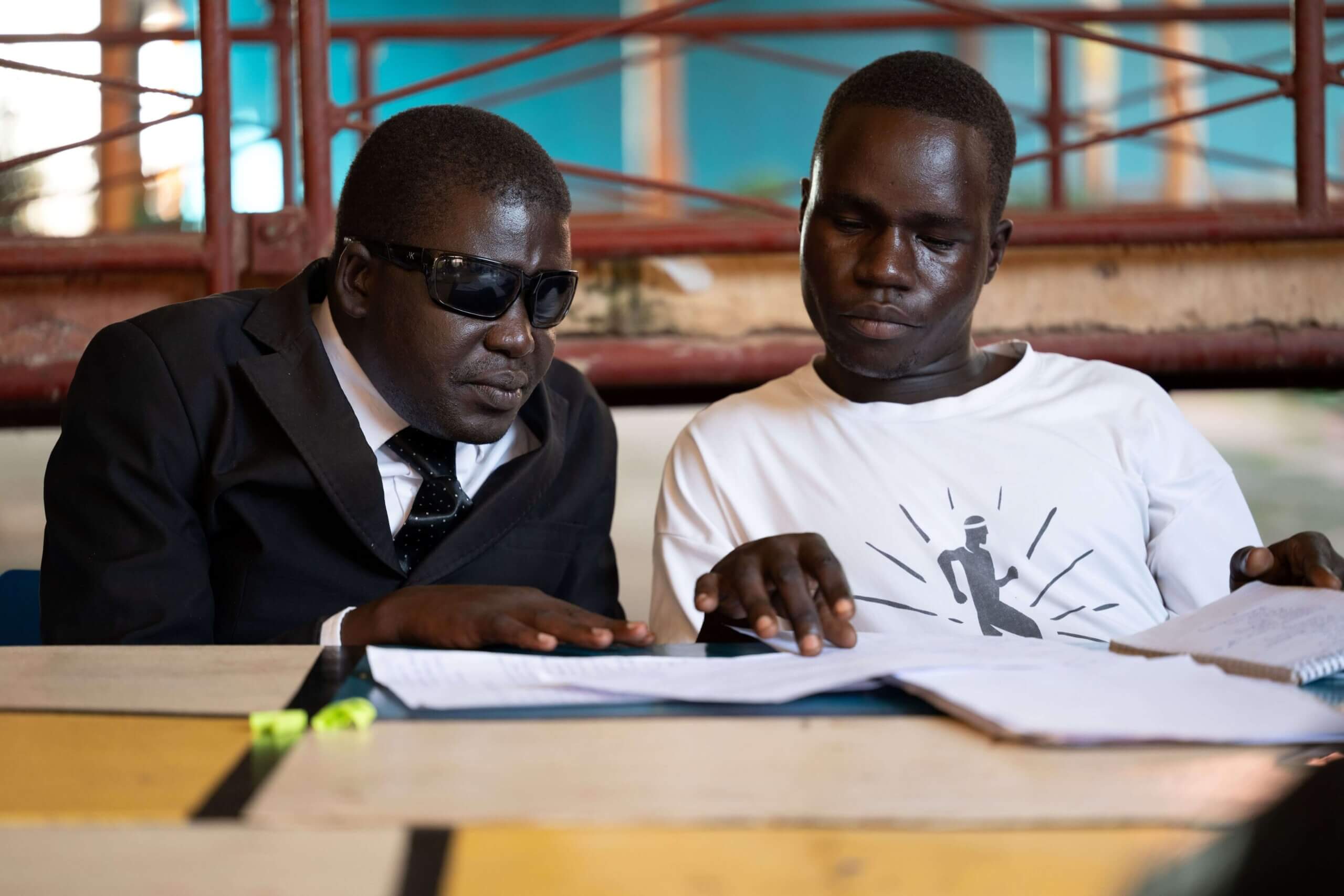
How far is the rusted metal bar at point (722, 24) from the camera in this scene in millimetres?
4078

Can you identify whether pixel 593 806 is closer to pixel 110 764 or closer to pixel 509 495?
pixel 110 764

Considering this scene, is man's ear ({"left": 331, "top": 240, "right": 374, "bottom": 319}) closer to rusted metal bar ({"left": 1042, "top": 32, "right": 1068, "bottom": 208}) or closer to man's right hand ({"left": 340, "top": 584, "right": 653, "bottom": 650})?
man's right hand ({"left": 340, "top": 584, "right": 653, "bottom": 650})

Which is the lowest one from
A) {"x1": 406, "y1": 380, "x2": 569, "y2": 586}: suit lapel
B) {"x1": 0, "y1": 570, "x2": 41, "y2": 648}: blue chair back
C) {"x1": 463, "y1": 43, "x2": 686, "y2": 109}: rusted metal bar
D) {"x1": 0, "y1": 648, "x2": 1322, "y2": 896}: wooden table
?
{"x1": 0, "y1": 570, "x2": 41, "y2": 648}: blue chair back

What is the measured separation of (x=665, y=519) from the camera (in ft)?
5.88

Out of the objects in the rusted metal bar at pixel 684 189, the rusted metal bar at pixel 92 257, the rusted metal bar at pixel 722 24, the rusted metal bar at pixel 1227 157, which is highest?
the rusted metal bar at pixel 722 24

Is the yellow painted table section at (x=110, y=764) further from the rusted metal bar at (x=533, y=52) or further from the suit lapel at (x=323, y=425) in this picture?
the rusted metal bar at (x=533, y=52)

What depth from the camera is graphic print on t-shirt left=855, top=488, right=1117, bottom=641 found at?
161cm

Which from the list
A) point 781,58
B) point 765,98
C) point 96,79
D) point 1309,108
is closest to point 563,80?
point 781,58

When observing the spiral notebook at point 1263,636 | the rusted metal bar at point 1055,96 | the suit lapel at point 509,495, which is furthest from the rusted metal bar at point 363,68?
the spiral notebook at point 1263,636

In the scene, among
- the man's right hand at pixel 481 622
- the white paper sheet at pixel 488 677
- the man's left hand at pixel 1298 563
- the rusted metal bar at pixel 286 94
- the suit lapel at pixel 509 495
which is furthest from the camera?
the rusted metal bar at pixel 286 94

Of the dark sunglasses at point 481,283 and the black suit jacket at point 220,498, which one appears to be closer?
the black suit jacket at point 220,498

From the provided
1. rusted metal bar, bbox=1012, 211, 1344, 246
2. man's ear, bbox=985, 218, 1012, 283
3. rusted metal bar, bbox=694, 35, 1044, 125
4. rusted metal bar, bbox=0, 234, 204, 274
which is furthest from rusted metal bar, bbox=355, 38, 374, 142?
man's ear, bbox=985, 218, 1012, 283

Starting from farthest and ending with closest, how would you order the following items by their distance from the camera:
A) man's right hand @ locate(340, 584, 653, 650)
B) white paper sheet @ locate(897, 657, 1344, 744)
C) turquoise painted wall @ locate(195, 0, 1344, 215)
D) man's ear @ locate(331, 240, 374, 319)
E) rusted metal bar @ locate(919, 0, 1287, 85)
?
1. turquoise painted wall @ locate(195, 0, 1344, 215)
2. rusted metal bar @ locate(919, 0, 1287, 85)
3. man's ear @ locate(331, 240, 374, 319)
4. man's right hand @ locate(340, 584, 653, 650)
5. white paper sheet @ locate(897, 657, 1344, 744)

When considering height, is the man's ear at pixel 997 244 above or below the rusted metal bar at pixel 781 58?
below
